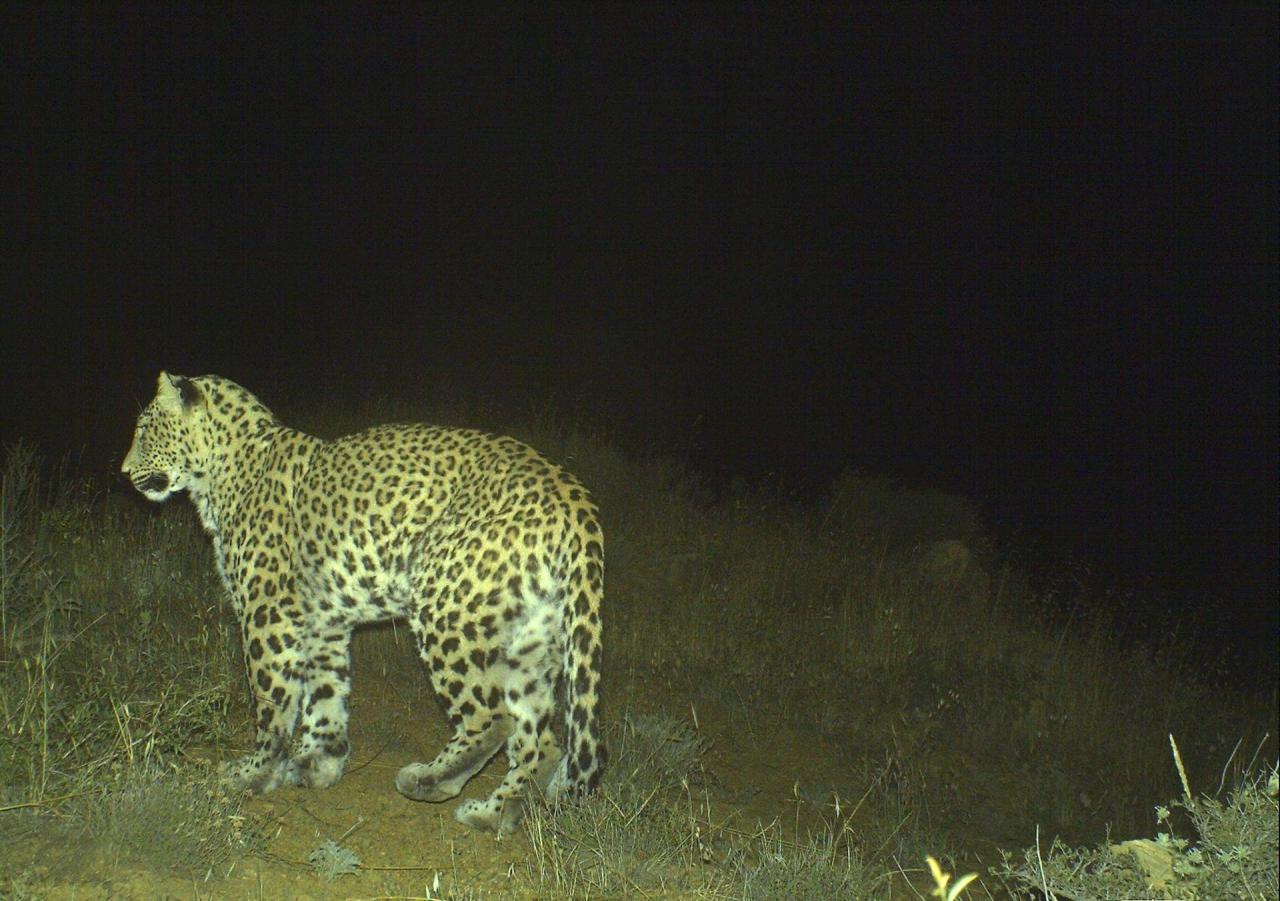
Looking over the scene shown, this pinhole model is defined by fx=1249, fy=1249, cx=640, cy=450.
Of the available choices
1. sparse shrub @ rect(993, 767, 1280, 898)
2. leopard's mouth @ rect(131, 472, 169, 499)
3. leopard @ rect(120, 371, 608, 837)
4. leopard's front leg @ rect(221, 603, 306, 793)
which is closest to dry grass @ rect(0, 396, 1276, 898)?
leopard's front leg @ rect(221, 603, 306, 793)

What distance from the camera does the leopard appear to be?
16.4 ft

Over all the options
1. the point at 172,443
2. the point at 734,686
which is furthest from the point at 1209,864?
the point at 172,443

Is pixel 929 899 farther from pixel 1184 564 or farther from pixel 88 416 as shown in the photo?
pixel 88 416

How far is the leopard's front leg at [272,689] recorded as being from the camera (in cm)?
550

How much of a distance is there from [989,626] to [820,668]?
169 centimetres

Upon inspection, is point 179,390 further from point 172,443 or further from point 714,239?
point 714,239

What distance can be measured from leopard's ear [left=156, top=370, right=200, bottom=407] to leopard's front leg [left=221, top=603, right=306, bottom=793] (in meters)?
1.20

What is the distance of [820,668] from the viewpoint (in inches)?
333

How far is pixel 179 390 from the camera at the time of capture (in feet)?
20.1

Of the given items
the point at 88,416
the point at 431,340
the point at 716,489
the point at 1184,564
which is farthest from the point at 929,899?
the point at 431,340

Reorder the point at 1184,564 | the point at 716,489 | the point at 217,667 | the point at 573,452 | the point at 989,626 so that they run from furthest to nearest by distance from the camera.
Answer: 1. the point at 1184,564
2. the point at 716,489
3. the point at 573,452
4. the point at 989,626
5. the point at 217,667

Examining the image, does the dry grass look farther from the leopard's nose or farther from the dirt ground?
the leopard's nose

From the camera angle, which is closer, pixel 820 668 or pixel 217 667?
pixel 217 667

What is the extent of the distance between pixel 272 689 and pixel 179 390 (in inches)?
63.2
